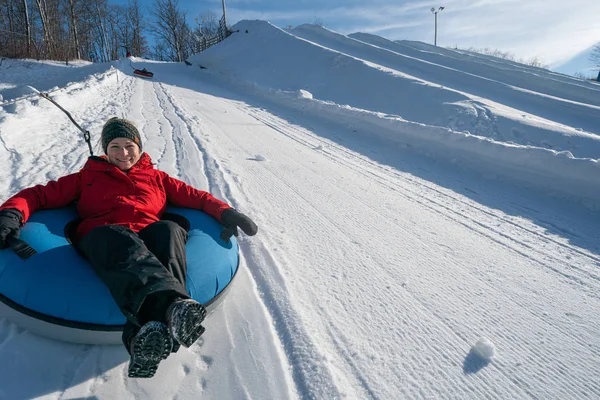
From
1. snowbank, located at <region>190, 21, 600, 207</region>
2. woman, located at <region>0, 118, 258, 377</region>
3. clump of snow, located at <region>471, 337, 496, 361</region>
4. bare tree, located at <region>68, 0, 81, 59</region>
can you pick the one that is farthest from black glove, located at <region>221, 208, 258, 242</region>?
bare tree, located at <region>68, 0, 81, 59</region>

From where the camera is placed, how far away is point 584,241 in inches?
120

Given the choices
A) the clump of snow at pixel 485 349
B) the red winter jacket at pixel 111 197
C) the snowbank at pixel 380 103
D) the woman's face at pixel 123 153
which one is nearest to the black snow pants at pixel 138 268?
the red winter jacket at pixel 111 197

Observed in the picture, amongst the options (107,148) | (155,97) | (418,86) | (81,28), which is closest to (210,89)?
(155,97)

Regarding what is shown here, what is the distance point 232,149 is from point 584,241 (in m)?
4.37

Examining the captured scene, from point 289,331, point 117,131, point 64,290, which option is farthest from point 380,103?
point 64,290

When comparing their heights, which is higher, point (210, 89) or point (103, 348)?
point (210, 89)

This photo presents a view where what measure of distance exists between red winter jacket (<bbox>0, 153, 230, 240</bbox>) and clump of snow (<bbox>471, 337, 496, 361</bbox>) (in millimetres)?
1646

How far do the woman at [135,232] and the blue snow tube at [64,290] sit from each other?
7cm

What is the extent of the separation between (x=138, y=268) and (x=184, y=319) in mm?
301

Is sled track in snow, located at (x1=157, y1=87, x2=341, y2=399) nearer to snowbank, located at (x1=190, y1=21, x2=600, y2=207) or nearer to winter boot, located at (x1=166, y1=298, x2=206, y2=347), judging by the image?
winter boot, located at (x1=166, y1=298, x2=206, y2=347)

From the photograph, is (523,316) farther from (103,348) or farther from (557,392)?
(103,348)

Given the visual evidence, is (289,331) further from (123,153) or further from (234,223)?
(123,153)

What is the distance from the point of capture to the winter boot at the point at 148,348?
4.33 ft

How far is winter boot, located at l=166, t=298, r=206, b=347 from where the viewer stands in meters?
1.38
